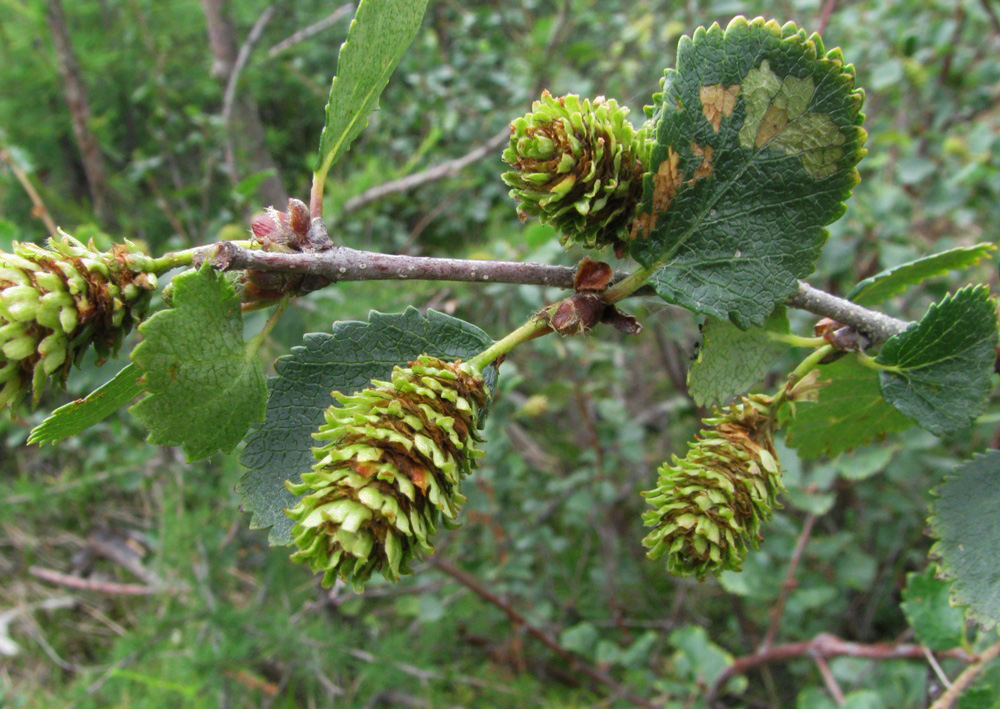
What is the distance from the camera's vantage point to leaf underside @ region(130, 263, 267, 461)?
58cm

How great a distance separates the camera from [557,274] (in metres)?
0.68

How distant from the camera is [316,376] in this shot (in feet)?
2.30

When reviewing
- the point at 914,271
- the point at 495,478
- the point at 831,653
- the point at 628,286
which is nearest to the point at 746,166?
the point at 628,286

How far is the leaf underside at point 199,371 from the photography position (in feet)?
1.89

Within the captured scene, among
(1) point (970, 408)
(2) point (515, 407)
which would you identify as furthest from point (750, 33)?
(2) point (515, 407)

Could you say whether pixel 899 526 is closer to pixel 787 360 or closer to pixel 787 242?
pixel 787 360

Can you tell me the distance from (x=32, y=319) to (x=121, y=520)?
281 centimetres

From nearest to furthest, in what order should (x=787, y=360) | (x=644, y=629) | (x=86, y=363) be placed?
(x=86, y=363) → (x=787, y=360) → (x=644, y=629)

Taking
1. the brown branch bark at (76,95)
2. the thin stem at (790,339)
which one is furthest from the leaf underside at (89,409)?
the brown branch bark at (76,95)

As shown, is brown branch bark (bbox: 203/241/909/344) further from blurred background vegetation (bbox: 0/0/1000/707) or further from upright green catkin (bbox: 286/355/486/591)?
blurred background vegetation (bbox: 0/0/1000/707)

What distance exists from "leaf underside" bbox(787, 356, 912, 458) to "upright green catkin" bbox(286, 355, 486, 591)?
1.41ft

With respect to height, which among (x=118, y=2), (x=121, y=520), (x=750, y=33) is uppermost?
(x=750, y=33)

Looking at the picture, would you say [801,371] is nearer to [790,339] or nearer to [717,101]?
[790,339]

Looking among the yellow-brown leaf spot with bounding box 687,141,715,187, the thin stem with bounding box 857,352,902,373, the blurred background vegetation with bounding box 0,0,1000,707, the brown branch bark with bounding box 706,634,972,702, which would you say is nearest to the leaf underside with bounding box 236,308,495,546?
the yellow-brown leaf spot with bounding box 687,141,715,187
